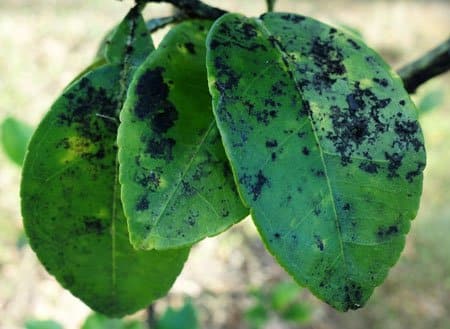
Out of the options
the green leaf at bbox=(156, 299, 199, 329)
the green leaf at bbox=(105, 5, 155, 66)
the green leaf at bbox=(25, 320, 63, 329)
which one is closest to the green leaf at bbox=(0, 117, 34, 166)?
the green leaf at bbox=(25, 320, 63, 329)

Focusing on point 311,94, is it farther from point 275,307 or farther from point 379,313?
point 379,313

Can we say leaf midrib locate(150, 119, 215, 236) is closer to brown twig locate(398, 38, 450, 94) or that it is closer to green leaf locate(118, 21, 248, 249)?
green leaf locate(118, 21, 248, 249)

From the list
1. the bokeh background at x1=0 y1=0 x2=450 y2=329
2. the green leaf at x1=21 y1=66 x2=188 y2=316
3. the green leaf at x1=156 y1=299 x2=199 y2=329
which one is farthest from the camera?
the bokeh background at x1=0 y1=0 x2=450 y2=329

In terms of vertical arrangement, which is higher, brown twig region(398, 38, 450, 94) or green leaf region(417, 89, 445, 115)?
brown twig region(398, 38, 450, 94)

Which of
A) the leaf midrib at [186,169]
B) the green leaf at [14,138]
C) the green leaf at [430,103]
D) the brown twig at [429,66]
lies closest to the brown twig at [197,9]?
the leaf midrib at [186,169]

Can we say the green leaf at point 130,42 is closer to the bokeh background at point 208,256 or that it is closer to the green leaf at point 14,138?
the green leaf at point 14,138

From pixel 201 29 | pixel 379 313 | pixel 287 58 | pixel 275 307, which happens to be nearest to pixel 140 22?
pixel 201 29

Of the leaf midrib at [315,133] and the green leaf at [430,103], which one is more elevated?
the leaf midrib at [315,133]
